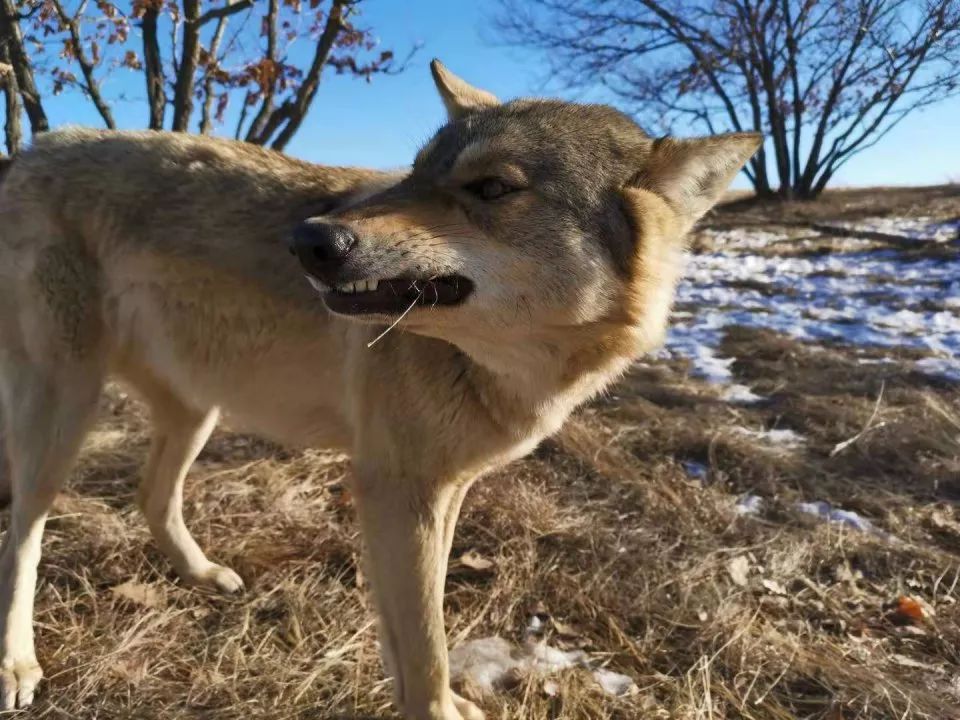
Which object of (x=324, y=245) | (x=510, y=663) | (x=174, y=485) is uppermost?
(x=324, y=245)

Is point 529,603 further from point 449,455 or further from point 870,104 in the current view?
point 870,104

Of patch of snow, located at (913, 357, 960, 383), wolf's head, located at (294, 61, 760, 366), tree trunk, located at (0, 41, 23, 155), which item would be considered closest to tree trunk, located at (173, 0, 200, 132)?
tree trunk, located at (0, 41, 23, 155)

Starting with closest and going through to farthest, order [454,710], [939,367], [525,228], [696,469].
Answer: [525,228] < [454,710] < [696,469] < [939,367]

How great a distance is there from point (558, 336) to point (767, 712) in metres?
1.68

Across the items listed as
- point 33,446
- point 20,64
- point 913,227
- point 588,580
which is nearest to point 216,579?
point 33,446

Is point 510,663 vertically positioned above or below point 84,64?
below

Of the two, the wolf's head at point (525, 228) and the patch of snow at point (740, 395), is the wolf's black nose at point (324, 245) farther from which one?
the patch of snow at point (740, 395)

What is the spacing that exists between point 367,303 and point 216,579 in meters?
1.98

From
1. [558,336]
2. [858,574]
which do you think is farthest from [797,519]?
[558,336]

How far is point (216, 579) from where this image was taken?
3365 millimetres

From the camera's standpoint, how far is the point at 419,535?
2.48 meters

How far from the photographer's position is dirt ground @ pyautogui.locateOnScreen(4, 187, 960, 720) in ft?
8.95

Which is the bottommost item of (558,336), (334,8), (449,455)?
(449,455)

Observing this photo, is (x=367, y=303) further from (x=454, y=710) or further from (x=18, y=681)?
(x=18, y=681)
